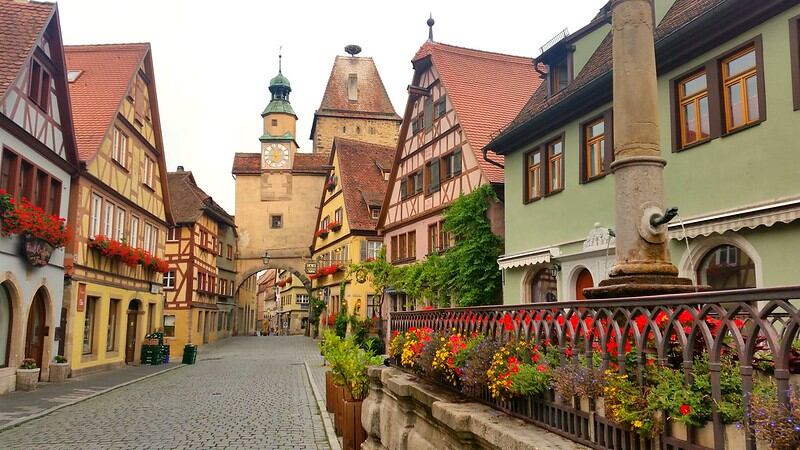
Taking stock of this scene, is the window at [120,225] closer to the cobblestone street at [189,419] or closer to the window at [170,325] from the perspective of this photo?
the cobblestone street at [189,419]

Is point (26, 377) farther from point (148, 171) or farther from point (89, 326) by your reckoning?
point (148, 171)

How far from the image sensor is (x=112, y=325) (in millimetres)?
23062

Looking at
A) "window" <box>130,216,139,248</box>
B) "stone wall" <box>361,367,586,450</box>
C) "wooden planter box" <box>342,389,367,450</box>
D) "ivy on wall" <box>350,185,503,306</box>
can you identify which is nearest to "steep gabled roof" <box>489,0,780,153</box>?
"ivy on wall" <box>350,185,503,306</box>

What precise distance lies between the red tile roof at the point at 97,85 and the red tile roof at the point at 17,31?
4.01 metres

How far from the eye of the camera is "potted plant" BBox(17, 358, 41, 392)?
50.9 ft

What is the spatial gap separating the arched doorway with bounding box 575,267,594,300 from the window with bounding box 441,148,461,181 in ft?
24.0

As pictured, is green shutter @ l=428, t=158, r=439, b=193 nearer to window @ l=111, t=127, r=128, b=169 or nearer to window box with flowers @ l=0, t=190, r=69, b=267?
window @ l=111, t=127, r=128, b=169

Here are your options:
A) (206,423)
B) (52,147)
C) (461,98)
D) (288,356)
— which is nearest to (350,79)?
(288,356)

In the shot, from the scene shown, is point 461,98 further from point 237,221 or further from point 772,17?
point 237,221

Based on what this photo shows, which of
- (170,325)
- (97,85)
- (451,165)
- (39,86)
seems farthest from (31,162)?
(170,325)

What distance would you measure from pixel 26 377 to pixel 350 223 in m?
21.7

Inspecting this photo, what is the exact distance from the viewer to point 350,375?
973cm

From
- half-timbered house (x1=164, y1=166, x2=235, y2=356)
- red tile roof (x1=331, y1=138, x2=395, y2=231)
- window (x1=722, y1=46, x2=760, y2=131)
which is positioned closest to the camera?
window (x1=722, y1=46, x2=760, y2=131)

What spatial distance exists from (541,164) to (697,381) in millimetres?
13145
